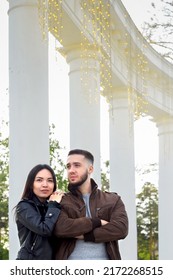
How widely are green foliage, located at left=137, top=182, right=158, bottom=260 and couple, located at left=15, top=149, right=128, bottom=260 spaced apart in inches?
213

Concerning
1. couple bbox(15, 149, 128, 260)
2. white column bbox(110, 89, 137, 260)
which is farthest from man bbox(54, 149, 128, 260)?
white column bbox(110, 89, 137, 260)

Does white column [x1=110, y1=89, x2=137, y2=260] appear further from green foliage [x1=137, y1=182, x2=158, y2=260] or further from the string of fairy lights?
green foliage [x1=137, y1=182, x2=158, y2=260]

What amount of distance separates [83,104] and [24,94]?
4.43ft

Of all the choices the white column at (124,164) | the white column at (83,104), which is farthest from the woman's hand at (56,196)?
the white column at (124,164)

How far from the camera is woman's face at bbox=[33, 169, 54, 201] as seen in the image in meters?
2.55

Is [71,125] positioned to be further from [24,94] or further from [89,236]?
[89,236]

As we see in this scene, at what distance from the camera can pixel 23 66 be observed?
4.13 m

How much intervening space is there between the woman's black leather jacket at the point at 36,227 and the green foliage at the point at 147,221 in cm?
552

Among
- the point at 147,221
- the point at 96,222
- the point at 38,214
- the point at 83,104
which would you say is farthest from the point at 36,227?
the point at 147,221

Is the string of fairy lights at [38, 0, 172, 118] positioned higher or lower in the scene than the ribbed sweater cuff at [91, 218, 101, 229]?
higher

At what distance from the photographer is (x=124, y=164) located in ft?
21.9

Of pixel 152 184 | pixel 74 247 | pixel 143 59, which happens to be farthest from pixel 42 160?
pixel 152 184

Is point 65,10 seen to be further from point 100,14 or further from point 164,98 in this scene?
point 164,98
